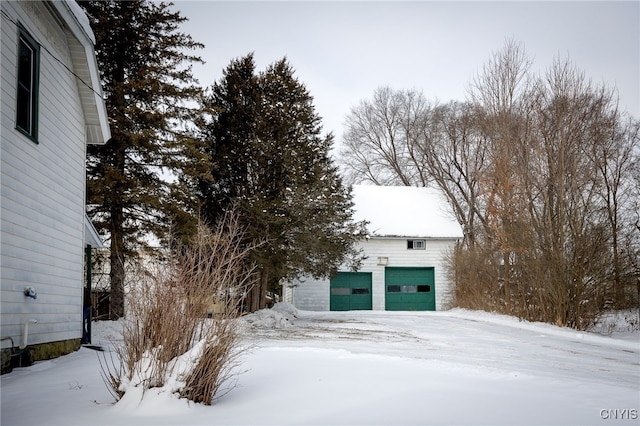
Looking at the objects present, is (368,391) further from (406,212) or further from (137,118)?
(406,212)

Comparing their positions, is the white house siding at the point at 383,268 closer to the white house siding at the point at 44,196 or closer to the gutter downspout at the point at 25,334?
the white house siding at the point at 44,196

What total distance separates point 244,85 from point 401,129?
20374 millimetres

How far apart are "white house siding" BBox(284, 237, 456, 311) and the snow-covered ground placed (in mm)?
16343

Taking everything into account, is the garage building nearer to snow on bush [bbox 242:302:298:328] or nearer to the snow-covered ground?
snow on bush [bbox 242:302:298:328]

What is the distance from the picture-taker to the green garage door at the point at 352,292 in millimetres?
27594

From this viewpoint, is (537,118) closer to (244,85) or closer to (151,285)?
(244,85)

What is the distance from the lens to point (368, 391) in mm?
5965

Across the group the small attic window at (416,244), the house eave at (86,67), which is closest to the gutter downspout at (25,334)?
the house eave at (86,67)

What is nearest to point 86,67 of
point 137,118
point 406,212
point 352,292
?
point 137,118

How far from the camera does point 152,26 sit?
1684cm

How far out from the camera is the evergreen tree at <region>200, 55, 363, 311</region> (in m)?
17.6

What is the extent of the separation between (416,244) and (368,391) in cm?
2260

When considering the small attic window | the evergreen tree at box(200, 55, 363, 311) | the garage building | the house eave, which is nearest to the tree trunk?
the evergreen tree at box(200, 55, 363, 311)

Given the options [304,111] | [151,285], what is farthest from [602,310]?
[151,285]
